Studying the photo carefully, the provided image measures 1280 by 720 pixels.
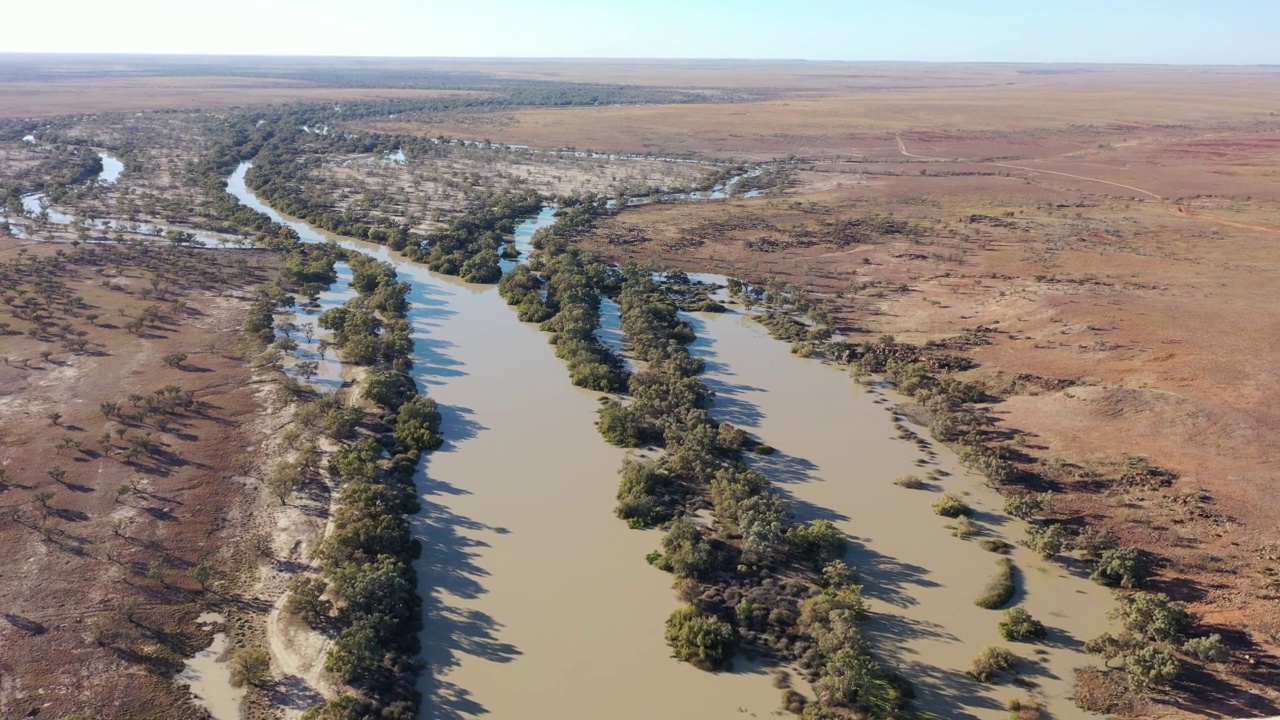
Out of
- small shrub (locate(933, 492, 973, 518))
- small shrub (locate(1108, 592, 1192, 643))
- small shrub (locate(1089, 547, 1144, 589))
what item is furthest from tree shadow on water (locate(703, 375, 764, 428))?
small shrub (locate(1108, 592, 1192, 643))

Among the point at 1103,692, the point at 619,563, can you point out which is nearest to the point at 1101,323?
the point at 1103,692

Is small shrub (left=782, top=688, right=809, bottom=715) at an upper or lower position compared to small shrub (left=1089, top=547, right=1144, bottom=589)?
lower

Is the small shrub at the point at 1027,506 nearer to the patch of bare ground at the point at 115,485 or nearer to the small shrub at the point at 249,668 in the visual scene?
the small shrub at the point at 249,668

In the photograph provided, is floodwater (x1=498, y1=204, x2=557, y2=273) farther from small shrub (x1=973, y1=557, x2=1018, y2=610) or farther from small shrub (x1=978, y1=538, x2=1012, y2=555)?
small shrub (x1=973, y1=557, x2=1018, y2=610)

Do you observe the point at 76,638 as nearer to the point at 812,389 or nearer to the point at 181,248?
the point at 812,389

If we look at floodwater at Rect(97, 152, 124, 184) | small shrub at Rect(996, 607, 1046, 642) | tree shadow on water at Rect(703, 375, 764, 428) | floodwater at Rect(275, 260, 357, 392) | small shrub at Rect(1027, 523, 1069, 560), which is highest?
floodwater at Rect(97, 152, 124, 184)

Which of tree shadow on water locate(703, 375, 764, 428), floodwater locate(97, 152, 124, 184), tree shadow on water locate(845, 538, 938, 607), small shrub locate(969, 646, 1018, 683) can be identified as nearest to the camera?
small shrub locate(969, 646, 1018, 683)

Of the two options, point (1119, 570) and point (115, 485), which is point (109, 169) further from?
point (1119, 570)

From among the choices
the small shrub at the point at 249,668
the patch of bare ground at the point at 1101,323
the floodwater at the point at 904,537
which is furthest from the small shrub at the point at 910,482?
the small shrub at the point at 249,668

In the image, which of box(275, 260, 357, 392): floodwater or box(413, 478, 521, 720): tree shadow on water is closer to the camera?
box(413, 478, 521, 720): tree shadow on water
